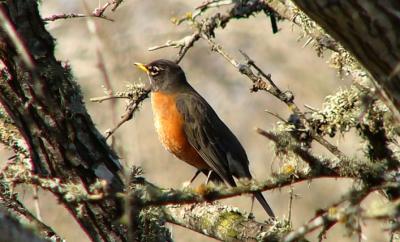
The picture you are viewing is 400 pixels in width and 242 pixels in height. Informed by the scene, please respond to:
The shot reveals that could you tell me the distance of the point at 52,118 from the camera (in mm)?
3293

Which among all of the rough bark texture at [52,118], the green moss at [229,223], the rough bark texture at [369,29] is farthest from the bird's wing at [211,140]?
the rough bark texture at [369,29]

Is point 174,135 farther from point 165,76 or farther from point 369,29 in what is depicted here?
point 369,29

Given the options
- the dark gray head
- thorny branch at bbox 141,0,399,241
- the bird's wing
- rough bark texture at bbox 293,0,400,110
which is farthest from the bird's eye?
rough bark texture at bbox 293,0,400,110

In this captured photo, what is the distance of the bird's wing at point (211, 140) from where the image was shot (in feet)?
19.0

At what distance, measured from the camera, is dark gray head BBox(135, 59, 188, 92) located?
6.59 meters

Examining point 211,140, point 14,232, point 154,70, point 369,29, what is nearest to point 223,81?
point 154,70

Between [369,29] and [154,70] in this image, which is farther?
[154,70]

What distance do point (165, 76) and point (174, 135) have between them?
3.18 ft

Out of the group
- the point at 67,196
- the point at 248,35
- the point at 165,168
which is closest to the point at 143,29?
the point at 248,35

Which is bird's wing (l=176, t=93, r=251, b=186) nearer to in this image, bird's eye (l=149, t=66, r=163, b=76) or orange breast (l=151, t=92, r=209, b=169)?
orange breast (l=151, t=92, r=209, b=169)

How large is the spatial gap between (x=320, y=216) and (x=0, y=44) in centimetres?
160

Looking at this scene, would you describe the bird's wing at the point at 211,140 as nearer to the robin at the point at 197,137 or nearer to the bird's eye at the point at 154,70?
the robin at the point at 197,137

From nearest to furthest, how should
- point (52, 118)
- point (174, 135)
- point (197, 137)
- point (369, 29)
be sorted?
point (369, 29), point (52, 118), point (174, 135), point (197, 137)

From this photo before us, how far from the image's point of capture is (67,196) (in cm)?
246
